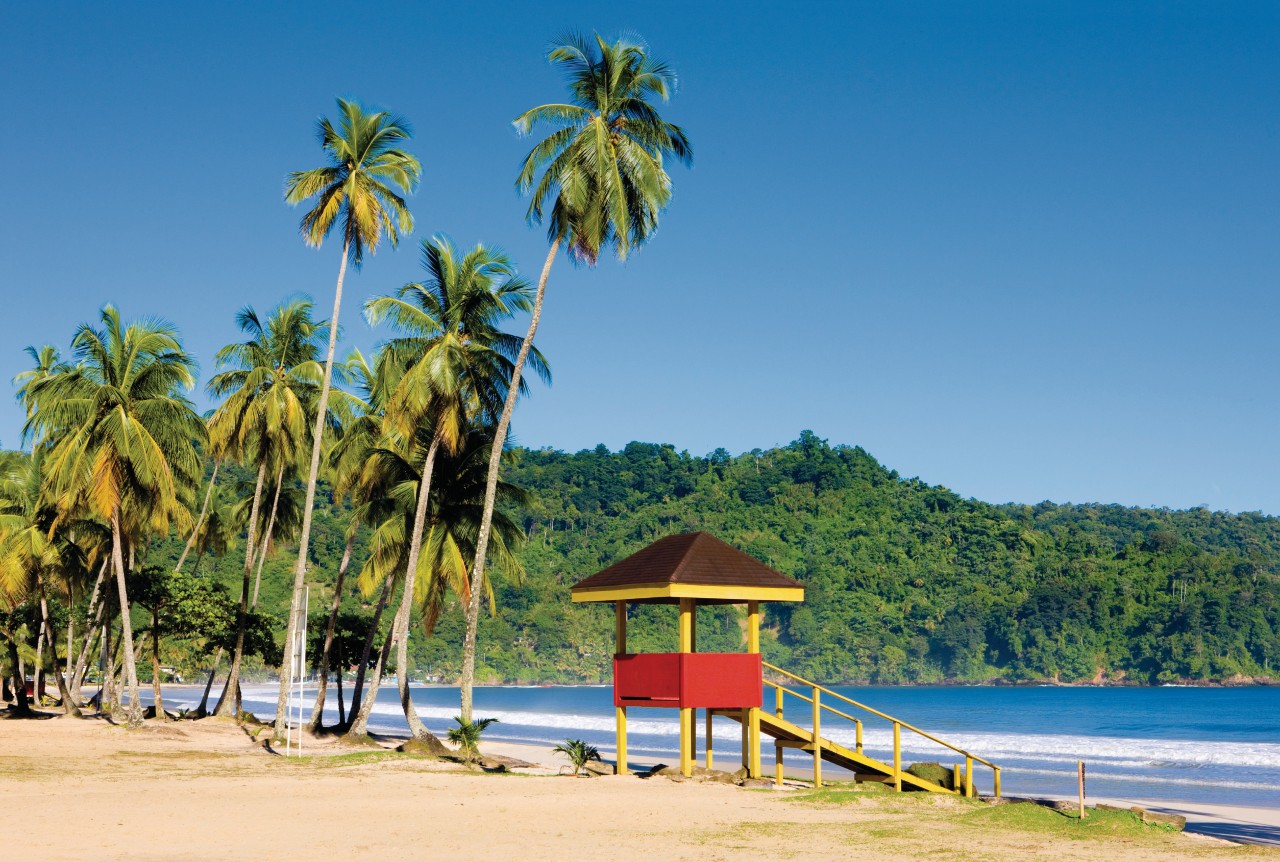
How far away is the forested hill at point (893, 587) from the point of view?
152 meters

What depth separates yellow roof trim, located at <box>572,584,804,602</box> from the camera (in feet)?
75.7

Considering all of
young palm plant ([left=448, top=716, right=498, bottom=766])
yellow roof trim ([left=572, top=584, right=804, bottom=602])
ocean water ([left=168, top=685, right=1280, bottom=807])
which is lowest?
ocean water ([left=168, top=685, right=1280, bottom=807])

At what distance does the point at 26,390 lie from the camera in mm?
40438

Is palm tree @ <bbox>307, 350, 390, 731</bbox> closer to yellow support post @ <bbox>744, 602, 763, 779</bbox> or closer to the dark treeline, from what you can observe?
yellow support post @ <bbox>744, 602, 763, 779</bbox>

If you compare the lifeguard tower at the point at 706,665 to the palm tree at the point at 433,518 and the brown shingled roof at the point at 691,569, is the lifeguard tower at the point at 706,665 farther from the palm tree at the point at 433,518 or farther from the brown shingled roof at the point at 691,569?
the palm tree at the point at 433,518

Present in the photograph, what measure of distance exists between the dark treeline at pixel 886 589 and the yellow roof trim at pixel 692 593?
12010cm

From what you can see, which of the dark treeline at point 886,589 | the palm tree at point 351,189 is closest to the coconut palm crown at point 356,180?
the palm tree at point 351,189

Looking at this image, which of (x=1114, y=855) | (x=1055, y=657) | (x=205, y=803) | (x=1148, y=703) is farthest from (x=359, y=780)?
(x=1055, y=657)

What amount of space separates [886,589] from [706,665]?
14439 cm

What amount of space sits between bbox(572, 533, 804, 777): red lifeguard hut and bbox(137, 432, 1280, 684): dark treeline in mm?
119693

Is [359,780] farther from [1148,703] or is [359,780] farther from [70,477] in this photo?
[1148,703]

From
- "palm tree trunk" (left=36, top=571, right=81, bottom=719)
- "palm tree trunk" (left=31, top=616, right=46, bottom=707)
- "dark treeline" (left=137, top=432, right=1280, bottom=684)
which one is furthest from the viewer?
"dark treeline" (left=137, top=432, right=1280, bottom=684)

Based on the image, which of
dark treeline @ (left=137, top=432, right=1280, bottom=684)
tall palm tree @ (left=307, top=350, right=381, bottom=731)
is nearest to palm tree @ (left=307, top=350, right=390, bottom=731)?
tall palm tree @ (left=307, top=350, right=381, bottom=731)

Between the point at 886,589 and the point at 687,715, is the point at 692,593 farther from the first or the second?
the point at 886,589
